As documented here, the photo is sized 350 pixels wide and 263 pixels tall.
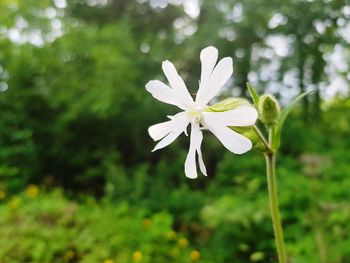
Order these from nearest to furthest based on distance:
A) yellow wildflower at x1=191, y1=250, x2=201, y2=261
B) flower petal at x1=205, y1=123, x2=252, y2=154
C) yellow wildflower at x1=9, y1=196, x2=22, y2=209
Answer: flower petal at x1=205, y1=123, x2=252, y2=154
yellow wildflower at x1=191, y1=250, x2=201, y2=261
yellow wildflower at x1=9, y1=196, x2=22, y2=209

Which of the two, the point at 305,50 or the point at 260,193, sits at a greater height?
the point at 305,50

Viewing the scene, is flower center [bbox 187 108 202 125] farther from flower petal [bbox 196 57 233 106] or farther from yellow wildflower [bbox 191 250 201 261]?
yellow wildflower [bbox 191 250 201 261]

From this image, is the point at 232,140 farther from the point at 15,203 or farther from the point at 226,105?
the point at 15,203

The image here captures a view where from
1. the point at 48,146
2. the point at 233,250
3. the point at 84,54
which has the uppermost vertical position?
the point at 84,54

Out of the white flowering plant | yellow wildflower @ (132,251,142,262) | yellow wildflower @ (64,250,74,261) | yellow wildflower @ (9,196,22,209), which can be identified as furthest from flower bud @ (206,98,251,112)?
yellow wildflower @ (9,196,22,209)

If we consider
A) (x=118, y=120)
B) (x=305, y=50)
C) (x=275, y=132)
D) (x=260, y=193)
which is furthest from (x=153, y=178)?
(x=275, y=132)

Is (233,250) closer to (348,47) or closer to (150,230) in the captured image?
(150,230)

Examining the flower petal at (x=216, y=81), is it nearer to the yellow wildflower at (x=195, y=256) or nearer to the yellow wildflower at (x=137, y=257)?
the yellow wildflower at (x=137, y=257)
